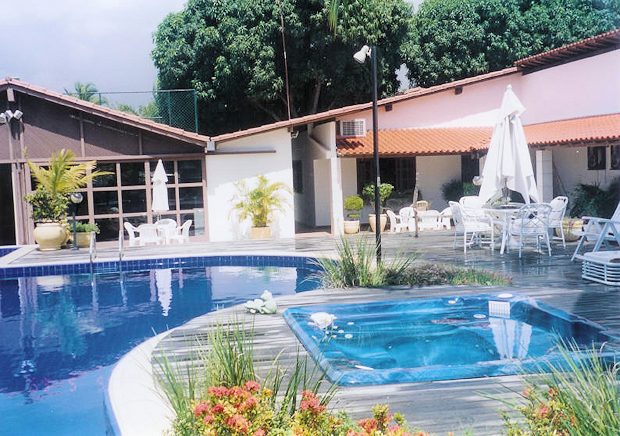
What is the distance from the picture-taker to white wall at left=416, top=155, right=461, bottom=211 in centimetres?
2225

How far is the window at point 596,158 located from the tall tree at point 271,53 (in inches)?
351

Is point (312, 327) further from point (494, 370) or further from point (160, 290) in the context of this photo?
point (160, 290)

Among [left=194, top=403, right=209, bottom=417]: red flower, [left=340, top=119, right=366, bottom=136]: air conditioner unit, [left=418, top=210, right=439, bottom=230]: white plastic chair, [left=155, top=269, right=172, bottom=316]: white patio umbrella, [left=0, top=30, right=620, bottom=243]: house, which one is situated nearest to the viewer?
[left=194, top=403, right=209, bottom=417]: red flower

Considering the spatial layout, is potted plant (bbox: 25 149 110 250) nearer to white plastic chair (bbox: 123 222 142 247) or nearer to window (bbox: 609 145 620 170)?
white plastic chair (bbox: 123 222 142 247)

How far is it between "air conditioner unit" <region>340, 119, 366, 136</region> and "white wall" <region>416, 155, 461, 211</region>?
8.51 feet

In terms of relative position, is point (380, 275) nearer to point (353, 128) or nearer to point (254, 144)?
point (254, 144)

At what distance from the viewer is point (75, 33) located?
4906 centimetres

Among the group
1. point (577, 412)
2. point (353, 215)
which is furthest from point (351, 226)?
point (577, 412)

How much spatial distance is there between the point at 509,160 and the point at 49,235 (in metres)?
11.1

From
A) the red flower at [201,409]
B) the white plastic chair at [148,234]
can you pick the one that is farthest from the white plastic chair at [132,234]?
the red flower at [201,409]

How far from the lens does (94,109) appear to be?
59.6 ft

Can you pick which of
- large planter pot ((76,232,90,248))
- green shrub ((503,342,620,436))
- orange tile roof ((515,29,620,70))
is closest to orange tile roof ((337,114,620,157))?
orange tile roof ((515,29,620,70))

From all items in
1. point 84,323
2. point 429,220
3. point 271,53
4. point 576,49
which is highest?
point 271,53

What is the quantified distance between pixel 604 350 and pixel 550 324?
1719 mm
